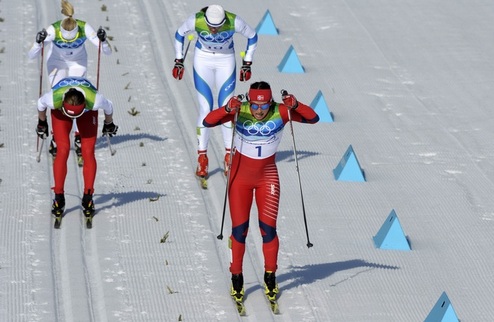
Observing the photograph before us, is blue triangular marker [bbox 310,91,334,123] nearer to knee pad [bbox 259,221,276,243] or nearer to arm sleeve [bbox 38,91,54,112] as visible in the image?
arm sleeve [bbox 38,91,54,112]

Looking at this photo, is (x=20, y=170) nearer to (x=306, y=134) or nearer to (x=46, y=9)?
(x=306, y=134)

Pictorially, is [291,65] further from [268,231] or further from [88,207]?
[268,231]

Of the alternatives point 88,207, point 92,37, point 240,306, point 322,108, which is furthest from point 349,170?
point 240,306

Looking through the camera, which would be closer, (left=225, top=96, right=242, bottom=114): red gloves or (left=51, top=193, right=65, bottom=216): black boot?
(left=225, top=96, right=242, bottom=114): red gloves

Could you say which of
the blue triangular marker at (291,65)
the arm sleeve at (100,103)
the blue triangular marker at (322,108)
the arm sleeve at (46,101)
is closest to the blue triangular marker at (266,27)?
the blue triangular marker at (291,65)

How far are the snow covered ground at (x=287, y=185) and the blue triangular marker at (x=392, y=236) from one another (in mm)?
103

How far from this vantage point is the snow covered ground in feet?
35.3

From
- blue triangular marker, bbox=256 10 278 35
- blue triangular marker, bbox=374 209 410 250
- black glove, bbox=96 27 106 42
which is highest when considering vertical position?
blue triangular marker, bbox=374 209 410 250

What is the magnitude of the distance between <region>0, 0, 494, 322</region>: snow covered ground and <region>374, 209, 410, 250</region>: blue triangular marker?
103 millimetres

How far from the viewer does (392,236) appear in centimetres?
1195

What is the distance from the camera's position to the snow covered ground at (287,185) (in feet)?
35.3

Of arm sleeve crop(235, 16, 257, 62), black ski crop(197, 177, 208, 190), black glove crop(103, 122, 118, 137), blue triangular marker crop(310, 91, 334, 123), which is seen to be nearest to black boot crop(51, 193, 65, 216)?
black glove crop(103, 122, 118, 137)

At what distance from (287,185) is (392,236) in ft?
6.56

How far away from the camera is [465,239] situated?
12.5 meters
